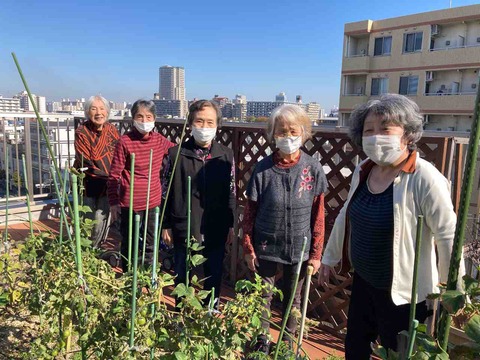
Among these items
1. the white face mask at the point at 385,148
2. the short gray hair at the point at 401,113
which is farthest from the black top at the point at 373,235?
the short gray hair at the point at 401,113

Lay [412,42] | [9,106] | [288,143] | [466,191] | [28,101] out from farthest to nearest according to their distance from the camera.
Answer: [412,42], [9,106], [288,143], [28,101], [466,191]

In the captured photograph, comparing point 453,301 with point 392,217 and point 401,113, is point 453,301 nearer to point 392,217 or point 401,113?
point 392,217

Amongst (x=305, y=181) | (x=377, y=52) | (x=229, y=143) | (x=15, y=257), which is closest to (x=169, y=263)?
(x=229, y=143)

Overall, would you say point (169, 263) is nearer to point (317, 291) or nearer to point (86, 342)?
point (317, 291)

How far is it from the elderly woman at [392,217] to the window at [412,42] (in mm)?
25127

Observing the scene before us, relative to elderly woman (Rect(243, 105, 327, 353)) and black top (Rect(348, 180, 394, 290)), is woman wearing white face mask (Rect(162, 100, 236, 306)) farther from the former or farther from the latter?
black top (Rect(348, 180, 394, 290))

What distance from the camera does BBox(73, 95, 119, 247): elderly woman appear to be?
316cm

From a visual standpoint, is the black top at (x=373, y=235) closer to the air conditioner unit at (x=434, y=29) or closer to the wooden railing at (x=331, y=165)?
the wooden railing at (x=331, y=165)

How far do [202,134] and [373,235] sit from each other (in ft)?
3.94

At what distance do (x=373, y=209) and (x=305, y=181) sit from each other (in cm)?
57

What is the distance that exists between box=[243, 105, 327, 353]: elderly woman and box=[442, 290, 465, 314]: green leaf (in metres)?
1.36

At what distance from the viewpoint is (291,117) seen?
2.07m

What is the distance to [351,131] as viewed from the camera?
1.75 meters

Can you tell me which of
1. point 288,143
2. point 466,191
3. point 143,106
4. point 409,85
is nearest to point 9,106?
point 143,106
